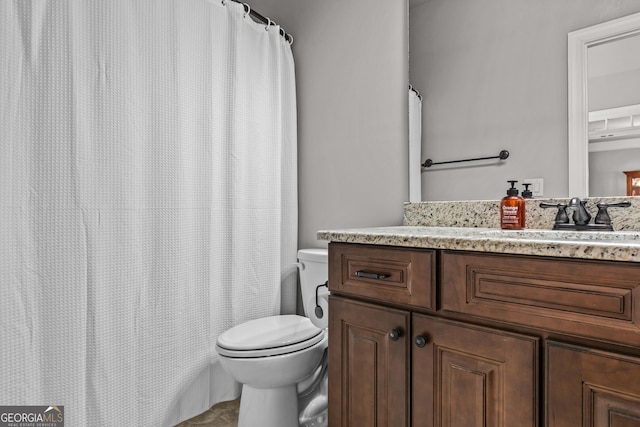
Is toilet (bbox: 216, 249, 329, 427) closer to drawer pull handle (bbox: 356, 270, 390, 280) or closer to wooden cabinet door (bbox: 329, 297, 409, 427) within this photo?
wooden cabinet door (bbox: 329, 297, 409, 427)

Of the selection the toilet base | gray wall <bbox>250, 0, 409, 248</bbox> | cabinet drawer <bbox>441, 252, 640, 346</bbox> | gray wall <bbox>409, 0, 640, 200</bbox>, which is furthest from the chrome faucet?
the toilet base

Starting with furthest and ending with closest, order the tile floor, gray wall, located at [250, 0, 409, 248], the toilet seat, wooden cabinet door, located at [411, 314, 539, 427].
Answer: gray wall, located at [250, 0, 409, 248]
the tile floor
the toilet seat
wooden cabinet door, located at [411, 314, 539, 427]

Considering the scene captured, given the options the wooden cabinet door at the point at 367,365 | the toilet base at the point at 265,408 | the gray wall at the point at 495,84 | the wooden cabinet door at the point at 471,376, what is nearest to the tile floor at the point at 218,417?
the toilet base at the point at 265,408

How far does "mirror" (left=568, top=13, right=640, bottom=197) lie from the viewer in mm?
1189

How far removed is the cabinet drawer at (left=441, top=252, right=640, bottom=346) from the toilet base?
0.92m

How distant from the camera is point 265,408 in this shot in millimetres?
1460

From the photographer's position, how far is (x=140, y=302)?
1408 mm

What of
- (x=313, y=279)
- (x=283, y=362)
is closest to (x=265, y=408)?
(x=283, y=362)

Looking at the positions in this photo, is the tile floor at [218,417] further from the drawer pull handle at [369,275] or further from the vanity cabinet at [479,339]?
the drawer pull handle at [369,275]

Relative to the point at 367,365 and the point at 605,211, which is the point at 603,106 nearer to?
the point at 605,211

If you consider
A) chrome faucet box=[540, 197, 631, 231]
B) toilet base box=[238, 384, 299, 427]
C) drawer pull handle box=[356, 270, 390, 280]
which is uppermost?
chrome faucet box=[540, 197, 631, 231]

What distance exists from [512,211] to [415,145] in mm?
546

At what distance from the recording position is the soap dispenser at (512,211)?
1233 millimetres

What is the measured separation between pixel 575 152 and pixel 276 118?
134 centimetres
